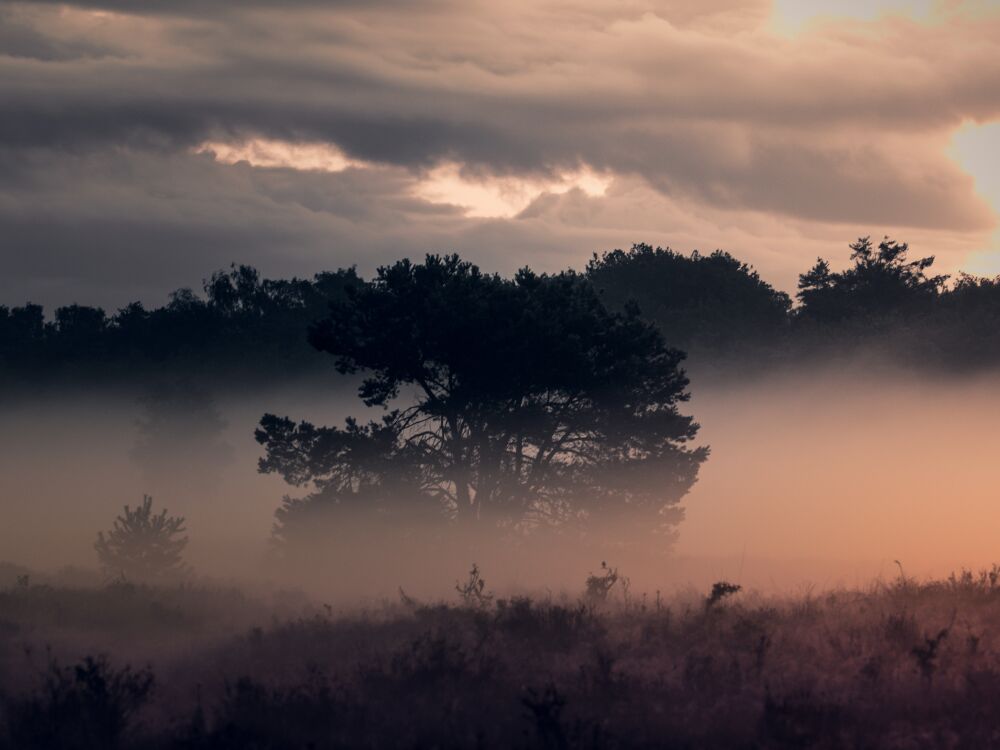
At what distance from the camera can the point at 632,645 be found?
1444 centimetres

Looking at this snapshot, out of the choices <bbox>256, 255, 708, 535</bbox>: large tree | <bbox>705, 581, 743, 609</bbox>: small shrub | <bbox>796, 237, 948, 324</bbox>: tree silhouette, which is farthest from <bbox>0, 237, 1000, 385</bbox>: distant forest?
<bbox>705, 581, 743, 609</bbox>: small shrub

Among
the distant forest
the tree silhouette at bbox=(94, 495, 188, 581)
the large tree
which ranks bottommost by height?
the tree silhouette at bbox=(94, 495, 188, 581)

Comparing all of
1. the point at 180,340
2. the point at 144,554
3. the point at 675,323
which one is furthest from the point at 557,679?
the point at 180,340

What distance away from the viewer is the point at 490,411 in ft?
103

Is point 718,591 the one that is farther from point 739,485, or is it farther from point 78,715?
point 739,485

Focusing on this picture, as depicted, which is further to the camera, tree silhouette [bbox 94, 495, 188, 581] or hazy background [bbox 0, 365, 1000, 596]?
hazy background [bbox 0, 365, 1000, 596]

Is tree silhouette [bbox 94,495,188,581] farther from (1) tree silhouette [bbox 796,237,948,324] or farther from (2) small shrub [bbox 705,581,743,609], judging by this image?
(1) tree silhouette [bbox 796,237,948,324]

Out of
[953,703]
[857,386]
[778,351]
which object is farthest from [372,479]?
[778,351]

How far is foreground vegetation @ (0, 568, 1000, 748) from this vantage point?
10.8m

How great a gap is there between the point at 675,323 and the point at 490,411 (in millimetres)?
62210

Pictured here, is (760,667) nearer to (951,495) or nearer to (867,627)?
(867,627)

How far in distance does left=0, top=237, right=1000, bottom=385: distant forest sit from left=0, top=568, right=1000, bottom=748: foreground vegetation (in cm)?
5773

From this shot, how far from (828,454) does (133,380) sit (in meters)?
64.5

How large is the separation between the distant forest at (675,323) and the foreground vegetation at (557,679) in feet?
189
